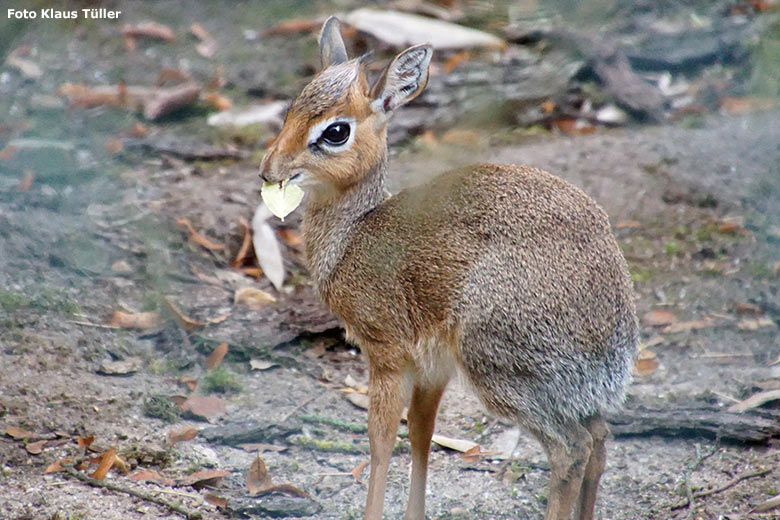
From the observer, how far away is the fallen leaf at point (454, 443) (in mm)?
4699

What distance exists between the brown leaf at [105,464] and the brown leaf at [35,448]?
10.3 inches

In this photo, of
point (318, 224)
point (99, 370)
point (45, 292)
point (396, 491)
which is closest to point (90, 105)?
point (45, 292)

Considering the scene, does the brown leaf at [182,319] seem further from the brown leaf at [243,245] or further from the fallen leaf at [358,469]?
the fallen leaf at [358,469]

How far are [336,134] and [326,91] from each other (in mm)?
179

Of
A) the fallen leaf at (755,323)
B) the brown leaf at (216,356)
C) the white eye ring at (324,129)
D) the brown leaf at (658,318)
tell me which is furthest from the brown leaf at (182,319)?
the fallen leaf at (755,323)

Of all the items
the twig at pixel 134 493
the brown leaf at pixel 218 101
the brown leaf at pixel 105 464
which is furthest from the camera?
the brown leaf at pixel 218 101

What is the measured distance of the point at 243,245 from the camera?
591 centimetres

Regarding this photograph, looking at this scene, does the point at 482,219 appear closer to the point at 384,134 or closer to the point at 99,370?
the point at 384,134

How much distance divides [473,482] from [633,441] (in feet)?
2.77

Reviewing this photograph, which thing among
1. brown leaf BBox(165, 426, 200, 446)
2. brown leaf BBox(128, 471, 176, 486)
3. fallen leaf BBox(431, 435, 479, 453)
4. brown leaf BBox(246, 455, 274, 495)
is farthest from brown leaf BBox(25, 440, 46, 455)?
fallen leaf BBox(431, 435, 479, 453)

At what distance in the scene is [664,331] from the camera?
547cm

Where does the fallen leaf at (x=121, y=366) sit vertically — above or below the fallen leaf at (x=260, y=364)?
above

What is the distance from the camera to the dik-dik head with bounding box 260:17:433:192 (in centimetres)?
367

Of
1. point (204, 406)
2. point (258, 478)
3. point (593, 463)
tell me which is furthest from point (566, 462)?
point (204, 406)
